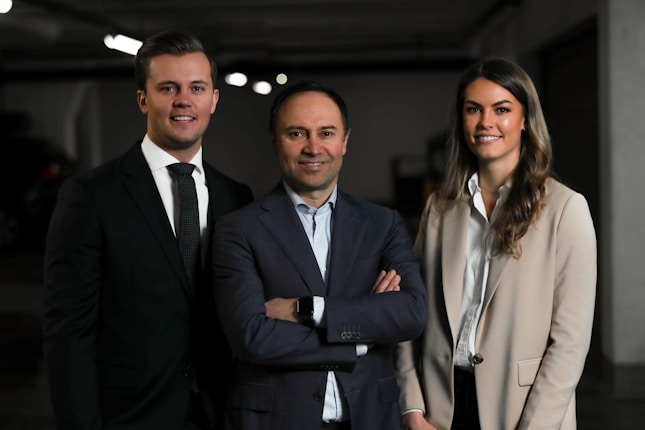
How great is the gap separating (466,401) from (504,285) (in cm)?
35

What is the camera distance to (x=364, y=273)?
200 centimetres

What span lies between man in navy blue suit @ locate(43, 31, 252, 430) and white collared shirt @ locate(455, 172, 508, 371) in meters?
0.67

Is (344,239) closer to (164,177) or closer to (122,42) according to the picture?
(164,177)

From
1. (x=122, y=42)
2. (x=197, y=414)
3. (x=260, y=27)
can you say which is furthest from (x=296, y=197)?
(x=260, y=27)

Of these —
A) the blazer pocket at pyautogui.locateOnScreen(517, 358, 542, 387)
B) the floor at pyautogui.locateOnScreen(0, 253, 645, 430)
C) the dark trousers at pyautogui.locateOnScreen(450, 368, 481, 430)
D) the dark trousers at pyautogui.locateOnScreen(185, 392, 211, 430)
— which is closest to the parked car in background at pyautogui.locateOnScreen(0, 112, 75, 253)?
the floor at pyautogui.locateOnScreen(0, 253, 645, 430)

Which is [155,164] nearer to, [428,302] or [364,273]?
[364,273]

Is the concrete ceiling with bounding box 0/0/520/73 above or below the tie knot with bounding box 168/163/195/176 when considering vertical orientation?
above

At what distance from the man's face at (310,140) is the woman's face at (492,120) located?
39cm

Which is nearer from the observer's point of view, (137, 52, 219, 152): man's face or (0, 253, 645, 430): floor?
(137, 52, 219, 152): man's face

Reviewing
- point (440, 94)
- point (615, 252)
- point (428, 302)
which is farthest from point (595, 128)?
point (440, 94)

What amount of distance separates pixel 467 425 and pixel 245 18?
11473 millimetres

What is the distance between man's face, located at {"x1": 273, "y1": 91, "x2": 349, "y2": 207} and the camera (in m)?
1.97

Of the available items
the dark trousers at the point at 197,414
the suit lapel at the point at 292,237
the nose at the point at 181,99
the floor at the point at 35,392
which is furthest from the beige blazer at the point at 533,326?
the floor at the point at 35,392

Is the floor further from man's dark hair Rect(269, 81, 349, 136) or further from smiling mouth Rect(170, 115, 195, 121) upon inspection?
smiling mouth Rect(170, 115, 195, 121)
